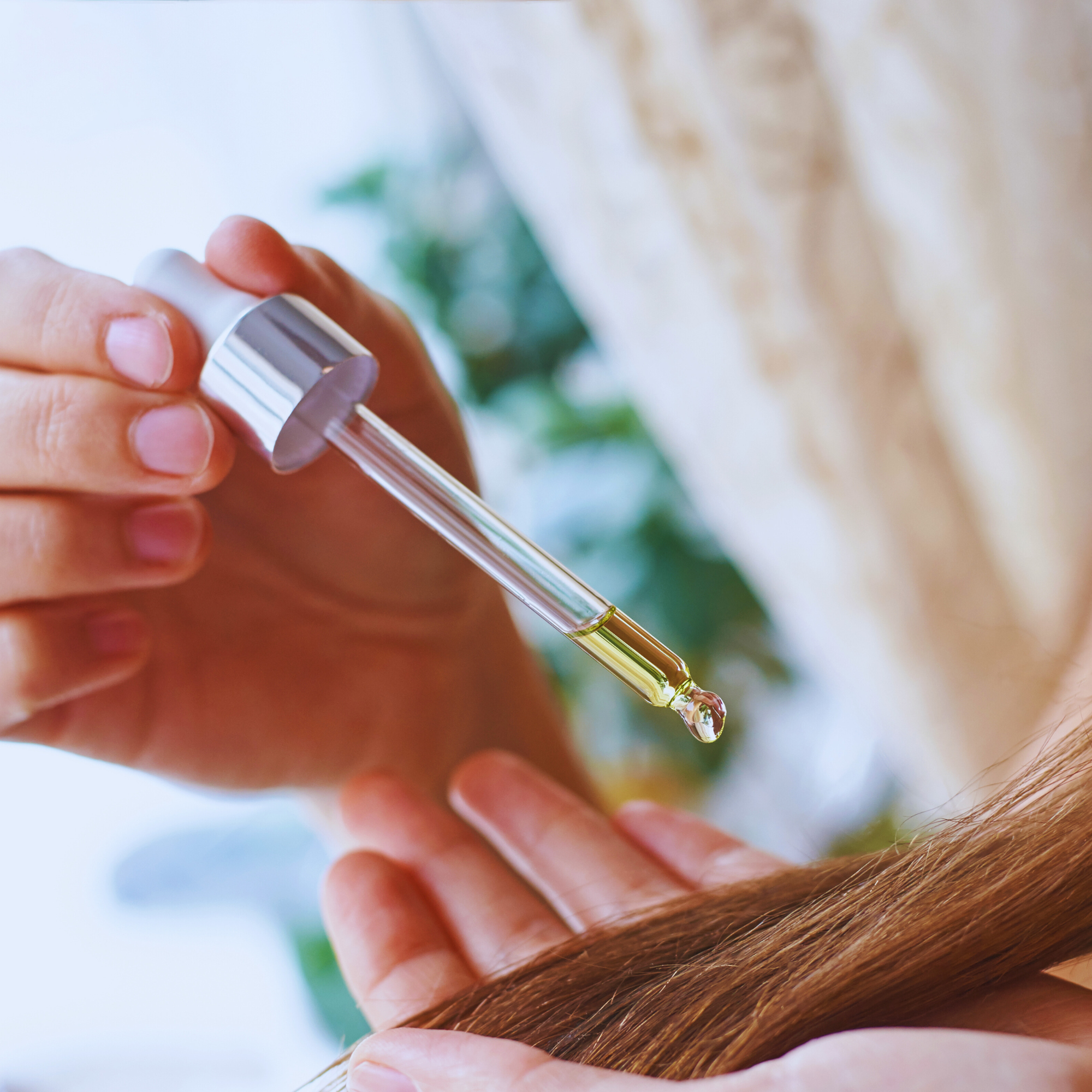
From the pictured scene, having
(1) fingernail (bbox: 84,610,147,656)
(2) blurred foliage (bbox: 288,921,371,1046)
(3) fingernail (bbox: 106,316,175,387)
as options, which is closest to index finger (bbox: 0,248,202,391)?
(3) fingernail (bbox: 106,316,175,387)

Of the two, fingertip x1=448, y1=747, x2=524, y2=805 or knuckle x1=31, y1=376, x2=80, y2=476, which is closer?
knuckle x1=31, y1=376, x2=80, y2=476

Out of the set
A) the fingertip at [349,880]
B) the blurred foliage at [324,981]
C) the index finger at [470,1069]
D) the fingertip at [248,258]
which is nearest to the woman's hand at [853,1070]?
the index finger at [470,1069]

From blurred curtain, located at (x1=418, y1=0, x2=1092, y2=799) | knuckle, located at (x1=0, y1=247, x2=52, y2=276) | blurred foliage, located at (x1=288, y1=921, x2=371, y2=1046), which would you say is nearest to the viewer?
knuckle, located at (x1=0, y1=247, x2=52, y2=276)

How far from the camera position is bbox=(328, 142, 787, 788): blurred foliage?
2.49 feet

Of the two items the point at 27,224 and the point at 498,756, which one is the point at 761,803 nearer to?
the point at 498,756

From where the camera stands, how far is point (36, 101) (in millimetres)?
472

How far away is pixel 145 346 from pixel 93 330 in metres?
0.02

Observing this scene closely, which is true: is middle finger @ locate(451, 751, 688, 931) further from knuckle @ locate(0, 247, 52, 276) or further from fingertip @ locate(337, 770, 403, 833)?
knuckle @ locate(0, 247, 52, 276)

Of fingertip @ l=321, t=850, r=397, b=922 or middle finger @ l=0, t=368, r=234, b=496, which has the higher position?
middle finger @ l=0, t=368, r=234, b=496

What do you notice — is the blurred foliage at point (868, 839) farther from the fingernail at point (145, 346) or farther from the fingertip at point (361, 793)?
the fingernail at point (145, 346)

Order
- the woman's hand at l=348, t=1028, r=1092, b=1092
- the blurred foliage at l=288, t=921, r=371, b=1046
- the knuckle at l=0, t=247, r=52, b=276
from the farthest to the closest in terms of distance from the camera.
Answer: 1. the blurred foliage at l=288, t=921, r=371, b=1046
2. the knuckle at l=0, t=247, r=52, b=276
3. the woman's hand at l=348, t=1028, r=1092, b=1092

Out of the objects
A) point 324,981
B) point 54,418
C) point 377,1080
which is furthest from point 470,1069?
point 324,981

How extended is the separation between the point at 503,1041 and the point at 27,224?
444 millimetres

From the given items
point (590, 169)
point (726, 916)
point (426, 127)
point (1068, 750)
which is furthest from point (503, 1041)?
point (426, 127)
